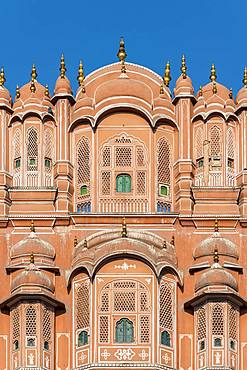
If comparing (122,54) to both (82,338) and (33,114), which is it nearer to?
(33,114)

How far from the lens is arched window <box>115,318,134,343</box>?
4428 cm

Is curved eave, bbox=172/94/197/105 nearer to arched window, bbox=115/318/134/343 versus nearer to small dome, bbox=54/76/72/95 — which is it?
small dome, bbox=54/76/72/95

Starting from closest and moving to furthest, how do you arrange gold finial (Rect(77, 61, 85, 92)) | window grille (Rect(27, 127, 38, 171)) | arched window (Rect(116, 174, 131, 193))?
arched window (Rect(116, 174, 131, 193)) → window grille (Rect(27, 127, 38, 171)) → gold finial (Rect(77, 61, 85, 92))

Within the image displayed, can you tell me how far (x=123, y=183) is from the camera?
152ft

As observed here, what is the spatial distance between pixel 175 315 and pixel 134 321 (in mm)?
933

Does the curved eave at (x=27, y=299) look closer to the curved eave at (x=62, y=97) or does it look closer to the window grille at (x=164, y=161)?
the window grille at (x=164, y=161)

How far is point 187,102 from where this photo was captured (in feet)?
154

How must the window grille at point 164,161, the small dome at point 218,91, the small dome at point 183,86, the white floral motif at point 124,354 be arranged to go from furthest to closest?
the small dome at point 218,91 < the small dome at point 183,86 < the window grille at point 164,161 < the white floral motif at point 124,354

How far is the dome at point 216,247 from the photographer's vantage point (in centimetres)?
4534

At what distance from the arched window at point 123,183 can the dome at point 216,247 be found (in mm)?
2080

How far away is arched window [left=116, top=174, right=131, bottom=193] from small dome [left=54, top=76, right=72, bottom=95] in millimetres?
2290

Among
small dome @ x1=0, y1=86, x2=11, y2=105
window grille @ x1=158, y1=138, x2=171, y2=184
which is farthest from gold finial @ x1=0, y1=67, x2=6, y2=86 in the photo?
window grille @ x1=158, y1=138, x2=171, y2=184

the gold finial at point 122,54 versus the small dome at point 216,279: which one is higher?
the gold finial at point 122,54

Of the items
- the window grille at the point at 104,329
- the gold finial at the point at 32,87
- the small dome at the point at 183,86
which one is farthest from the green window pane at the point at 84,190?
the window grille at the point at 104,329
